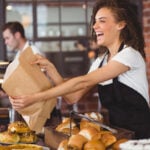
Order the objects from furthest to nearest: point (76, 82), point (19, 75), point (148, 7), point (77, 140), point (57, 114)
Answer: point (148, 7) → point (57, 114) → point (76, 82) → point (19, 75) → point (77, 140)

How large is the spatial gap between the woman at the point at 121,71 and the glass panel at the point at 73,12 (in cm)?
351

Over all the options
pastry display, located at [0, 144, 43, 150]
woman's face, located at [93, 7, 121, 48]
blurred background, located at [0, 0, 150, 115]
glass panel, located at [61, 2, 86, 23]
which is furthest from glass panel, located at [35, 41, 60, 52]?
pastry display, located at [0, 144, 43, 150]

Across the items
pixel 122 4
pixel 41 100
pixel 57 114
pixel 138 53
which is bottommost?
pixel 57 114

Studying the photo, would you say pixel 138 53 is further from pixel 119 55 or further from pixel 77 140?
pixel 77 140

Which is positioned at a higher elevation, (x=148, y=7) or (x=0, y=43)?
(x=148, y=7)

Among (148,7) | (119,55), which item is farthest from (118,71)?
(148,7)

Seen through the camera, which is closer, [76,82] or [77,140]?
[77,140]

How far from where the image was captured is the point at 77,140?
5.73 ft

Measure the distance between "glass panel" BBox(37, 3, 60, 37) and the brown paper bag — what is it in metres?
3.78

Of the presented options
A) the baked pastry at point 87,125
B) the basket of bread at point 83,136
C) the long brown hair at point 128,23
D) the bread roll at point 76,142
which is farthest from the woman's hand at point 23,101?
the long brown hair at point 128,23

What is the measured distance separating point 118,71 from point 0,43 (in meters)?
3.67

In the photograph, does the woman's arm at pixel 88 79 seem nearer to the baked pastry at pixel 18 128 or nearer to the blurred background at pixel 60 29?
the baked pastry at pixel 18 128

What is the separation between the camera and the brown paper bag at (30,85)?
2039 mm

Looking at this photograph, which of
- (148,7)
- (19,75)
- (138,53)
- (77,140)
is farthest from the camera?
(148,7)
